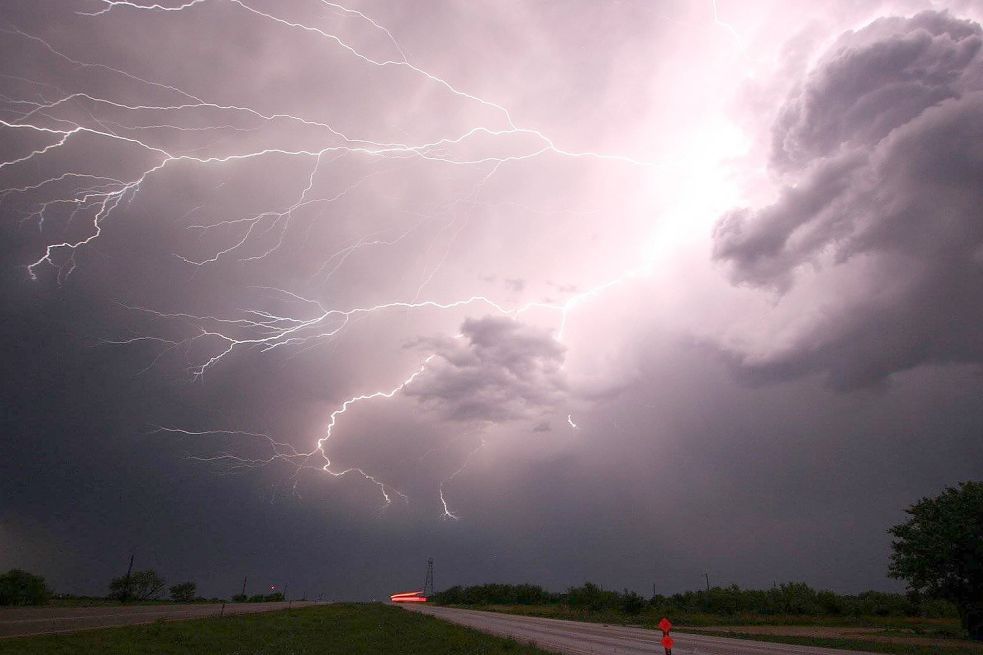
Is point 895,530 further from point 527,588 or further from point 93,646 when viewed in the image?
point 527,588

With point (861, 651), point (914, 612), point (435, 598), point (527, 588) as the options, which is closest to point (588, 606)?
point (914, 612)

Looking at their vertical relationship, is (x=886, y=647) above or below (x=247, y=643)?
above

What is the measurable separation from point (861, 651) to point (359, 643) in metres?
16.9

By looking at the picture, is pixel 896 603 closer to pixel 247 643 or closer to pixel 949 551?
pixel 949 551

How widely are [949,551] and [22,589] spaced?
61964mm

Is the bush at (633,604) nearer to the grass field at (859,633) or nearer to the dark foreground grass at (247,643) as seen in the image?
the grass field at (859,633)

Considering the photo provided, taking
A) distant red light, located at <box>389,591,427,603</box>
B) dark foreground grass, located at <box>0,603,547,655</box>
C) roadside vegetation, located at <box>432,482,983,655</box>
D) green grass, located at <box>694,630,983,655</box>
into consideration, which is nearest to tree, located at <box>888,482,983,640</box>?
roadside vegetation, located at <box>432,482,983,655</box>

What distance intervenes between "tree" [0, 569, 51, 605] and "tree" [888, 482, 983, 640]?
59355mm

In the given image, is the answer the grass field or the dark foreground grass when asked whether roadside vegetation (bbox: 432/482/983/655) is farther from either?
the dark foreground grass

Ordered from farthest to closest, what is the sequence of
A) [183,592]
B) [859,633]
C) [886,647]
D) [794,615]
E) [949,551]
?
[183,592], [794,615], [859,633], [949,551], [886,647]

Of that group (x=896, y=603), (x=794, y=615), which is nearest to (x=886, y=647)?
(x=794, y=615)

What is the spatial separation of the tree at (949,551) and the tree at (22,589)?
5936 cm

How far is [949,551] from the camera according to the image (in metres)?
23.3

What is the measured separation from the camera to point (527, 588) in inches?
3880
